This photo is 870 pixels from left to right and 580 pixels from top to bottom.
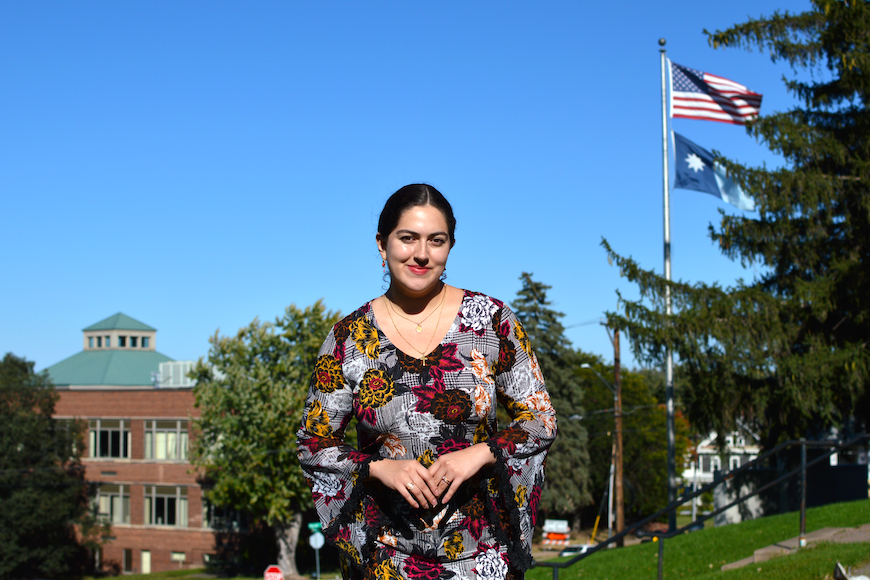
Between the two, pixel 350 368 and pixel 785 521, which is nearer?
pixel 350 368

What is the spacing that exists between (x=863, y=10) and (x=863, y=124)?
98.3 inches

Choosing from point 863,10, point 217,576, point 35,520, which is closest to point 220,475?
point 217,576

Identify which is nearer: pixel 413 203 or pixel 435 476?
pixel 435 476

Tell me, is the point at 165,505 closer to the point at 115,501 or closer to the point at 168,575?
the point at 115,501

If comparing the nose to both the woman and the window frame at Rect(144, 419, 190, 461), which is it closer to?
the woman

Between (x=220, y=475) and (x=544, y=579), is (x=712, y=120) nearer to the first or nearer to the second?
(x=544, y=579)

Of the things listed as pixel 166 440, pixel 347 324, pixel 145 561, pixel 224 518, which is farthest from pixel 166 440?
pixel 347 324

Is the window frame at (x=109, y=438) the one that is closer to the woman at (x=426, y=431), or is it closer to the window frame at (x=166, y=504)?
the window frame at (x=166, y=504)

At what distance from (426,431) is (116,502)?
53292 millimetres

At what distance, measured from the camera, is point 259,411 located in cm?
3500

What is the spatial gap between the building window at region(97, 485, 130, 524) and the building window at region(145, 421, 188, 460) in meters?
2.92

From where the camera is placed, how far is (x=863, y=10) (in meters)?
16.2

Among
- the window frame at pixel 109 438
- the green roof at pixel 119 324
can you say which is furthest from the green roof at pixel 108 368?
A: the window frame at pixel 109 438

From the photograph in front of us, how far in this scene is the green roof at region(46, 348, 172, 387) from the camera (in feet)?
197
